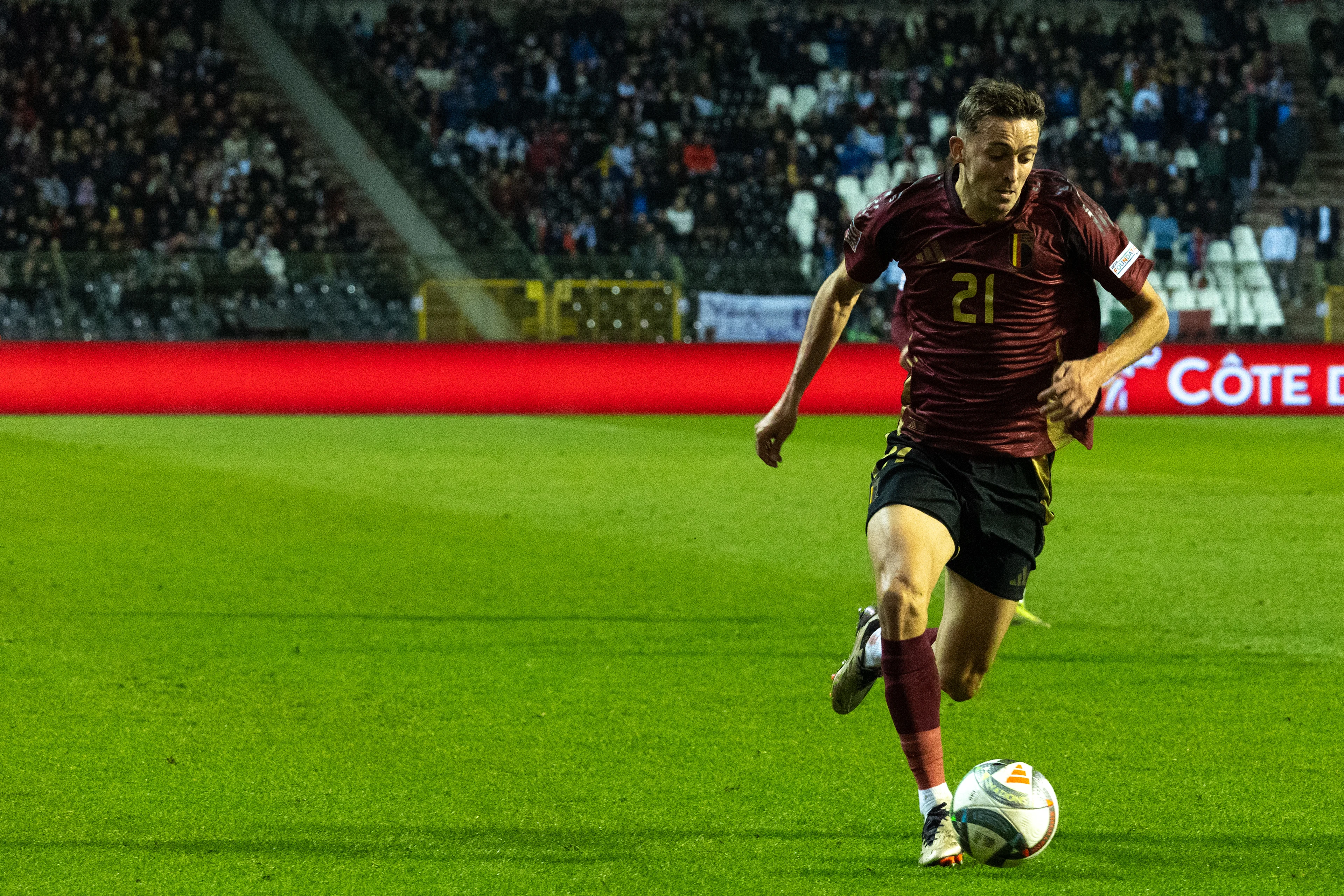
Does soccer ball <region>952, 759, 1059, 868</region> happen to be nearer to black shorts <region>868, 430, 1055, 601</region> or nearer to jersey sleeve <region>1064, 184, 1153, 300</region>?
black shorts <region>868, 430, 1055, 601</region>

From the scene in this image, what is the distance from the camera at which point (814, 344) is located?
16.5ft

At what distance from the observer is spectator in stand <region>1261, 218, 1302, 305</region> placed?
19.7m

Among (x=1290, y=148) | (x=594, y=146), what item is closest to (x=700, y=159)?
(x=594, y=146)

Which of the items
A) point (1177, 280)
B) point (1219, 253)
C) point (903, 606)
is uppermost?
point (903, 606)

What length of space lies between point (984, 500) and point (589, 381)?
48.9 feet

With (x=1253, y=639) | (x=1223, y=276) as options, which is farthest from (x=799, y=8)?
(x=1253, y=639)

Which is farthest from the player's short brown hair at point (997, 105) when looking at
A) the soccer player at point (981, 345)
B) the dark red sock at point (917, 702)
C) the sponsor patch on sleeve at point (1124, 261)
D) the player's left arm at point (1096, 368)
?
the dark red sock at point (917, 702)

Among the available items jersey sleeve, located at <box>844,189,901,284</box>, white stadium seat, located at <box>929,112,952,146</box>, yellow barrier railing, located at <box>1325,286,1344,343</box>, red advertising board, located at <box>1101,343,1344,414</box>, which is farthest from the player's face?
white stadium seat, located at <box>929,112,952,146</box>

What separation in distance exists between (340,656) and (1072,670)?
2920 millimetres

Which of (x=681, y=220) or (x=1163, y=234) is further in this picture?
(x=681, y=220)

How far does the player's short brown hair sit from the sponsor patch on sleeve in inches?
17.6

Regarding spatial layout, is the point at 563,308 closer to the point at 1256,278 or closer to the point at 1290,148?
the point at 1256,278

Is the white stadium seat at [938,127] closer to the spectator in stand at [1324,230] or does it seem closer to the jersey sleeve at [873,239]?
the spectator in stand at [1324,230]

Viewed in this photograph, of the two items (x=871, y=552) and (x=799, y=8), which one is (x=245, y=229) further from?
(x=871, y=552)
